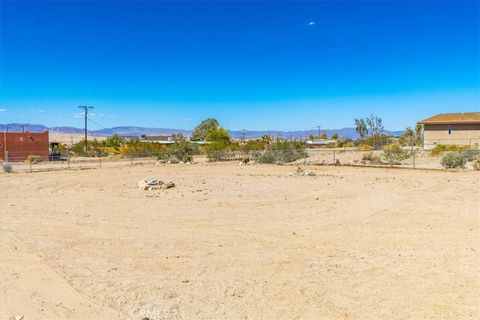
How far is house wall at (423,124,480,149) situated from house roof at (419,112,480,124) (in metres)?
0.63

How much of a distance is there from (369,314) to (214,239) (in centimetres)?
540

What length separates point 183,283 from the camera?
8094 millimetres

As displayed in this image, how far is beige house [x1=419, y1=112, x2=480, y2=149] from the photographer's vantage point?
56375mm

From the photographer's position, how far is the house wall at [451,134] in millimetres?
56375

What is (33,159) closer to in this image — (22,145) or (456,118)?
(22,145)

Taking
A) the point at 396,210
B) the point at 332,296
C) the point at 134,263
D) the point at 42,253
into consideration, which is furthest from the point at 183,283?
the point at 396,210

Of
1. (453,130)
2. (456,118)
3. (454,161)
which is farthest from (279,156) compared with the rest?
(456,118)

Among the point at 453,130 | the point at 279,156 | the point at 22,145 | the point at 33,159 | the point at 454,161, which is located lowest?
the point at 33,159

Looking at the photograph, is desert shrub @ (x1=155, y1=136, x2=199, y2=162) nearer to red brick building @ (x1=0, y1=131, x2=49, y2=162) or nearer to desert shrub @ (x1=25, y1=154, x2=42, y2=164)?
desert shrub @ (x1=25, y1=154, x2=42, y2=164)

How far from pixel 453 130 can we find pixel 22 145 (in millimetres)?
52504

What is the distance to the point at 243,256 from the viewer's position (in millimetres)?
9758

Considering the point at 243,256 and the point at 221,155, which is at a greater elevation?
the point at 221,155

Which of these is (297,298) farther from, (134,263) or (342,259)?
(134,263)

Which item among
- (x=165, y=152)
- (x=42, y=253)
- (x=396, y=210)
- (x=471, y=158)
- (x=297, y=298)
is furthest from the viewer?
(x=165, y=152)
